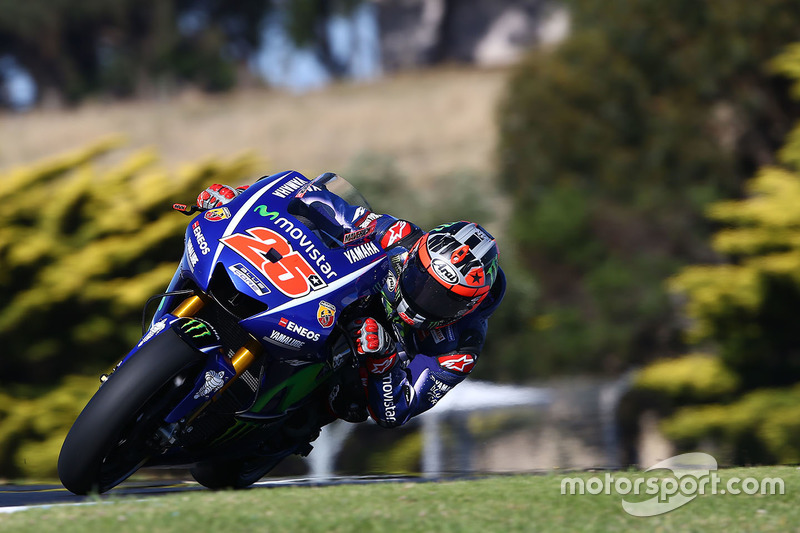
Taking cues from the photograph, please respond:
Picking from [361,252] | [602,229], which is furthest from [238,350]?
[602,229]

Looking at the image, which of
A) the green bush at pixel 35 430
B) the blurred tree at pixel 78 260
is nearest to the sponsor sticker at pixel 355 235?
the blurred tree at pixel 78 260

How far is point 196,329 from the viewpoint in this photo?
14.4 feet

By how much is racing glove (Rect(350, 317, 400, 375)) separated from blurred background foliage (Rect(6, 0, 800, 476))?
3431 millimetres

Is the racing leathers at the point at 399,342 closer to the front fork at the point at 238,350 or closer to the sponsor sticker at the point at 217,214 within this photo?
the sponsor sticker at the point at 217,214

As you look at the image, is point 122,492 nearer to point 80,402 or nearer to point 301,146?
point 80,402

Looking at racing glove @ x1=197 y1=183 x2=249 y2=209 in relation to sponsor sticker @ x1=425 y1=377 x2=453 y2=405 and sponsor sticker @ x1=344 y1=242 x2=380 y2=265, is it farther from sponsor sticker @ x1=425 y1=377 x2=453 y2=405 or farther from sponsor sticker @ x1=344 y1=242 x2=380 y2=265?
sponsor sticker @ x1=425 y1=377 x2=453 y2=405

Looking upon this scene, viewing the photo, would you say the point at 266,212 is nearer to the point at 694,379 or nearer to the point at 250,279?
the point at 250,279

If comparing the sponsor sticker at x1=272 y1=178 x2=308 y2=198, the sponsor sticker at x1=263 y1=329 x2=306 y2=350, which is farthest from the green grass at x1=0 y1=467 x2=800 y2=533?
the sponsor sticker at x1=272 y1=178 x2=308 y2=198

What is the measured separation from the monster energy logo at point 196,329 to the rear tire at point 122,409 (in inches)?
2.4

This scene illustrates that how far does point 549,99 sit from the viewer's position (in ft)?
55.9

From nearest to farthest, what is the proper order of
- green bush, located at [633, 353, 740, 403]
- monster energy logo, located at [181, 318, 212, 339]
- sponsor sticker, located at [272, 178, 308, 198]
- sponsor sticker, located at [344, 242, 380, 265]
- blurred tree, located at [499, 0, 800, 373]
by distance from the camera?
monster energy logo, located at [181, 318, 212, 339]
sponsor sticker, located at [344, 242, 380, 265]
sponsor sticker, located at [272, 178, 308, 198]
green bush, located at [633, 353, 740, 403]
blurred tree, located at [499, 0, 800, 373]

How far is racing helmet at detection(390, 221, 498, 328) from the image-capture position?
4621 mm

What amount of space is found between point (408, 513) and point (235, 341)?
3.71 ft

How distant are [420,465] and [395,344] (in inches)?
149
